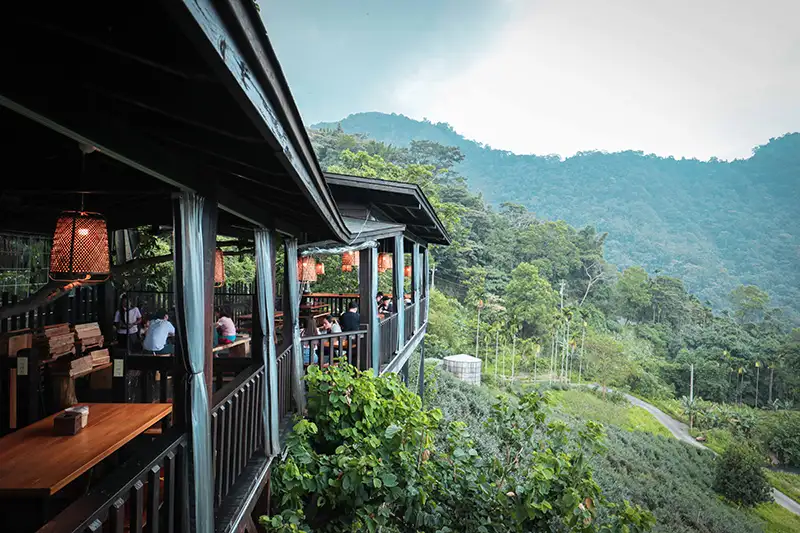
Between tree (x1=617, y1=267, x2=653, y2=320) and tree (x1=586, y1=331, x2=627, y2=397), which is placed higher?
tree (x1=617, y1=267, x2=653, y2=320)

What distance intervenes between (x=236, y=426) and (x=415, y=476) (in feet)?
5.24

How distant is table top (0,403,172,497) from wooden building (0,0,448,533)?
0.01 m

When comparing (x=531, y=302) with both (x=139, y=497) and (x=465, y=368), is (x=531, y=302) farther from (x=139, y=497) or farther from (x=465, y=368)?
(x=139, y=497)

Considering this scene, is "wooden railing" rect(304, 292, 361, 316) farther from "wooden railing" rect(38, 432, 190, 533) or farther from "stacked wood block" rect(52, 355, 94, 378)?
"wooden railing" rect(38, 432, 190, 533)

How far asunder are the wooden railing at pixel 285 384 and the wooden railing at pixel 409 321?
17.3ft

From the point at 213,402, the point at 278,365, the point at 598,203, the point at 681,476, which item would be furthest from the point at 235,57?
the point at 598,203

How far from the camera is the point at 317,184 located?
281 centimetres

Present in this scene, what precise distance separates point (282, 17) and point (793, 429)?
104508 mm

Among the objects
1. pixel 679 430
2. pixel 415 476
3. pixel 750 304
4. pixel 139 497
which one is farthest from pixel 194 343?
pixel 750 304

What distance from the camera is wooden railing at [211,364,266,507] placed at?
277cm

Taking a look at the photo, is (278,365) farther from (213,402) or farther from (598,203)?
(598,203)

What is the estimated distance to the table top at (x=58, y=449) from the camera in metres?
2.33

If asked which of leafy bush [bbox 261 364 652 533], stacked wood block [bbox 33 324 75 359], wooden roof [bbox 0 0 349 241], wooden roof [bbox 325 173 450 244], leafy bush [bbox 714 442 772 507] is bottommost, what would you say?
leafy bush [bbox 714 442 772 507]

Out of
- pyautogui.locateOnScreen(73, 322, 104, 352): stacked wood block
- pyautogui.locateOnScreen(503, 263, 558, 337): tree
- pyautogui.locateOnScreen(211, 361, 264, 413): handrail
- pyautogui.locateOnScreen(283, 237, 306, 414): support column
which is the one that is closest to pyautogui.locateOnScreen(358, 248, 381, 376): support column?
pyautogui.locateOnScreen(283, 237, 306, 414): support column
